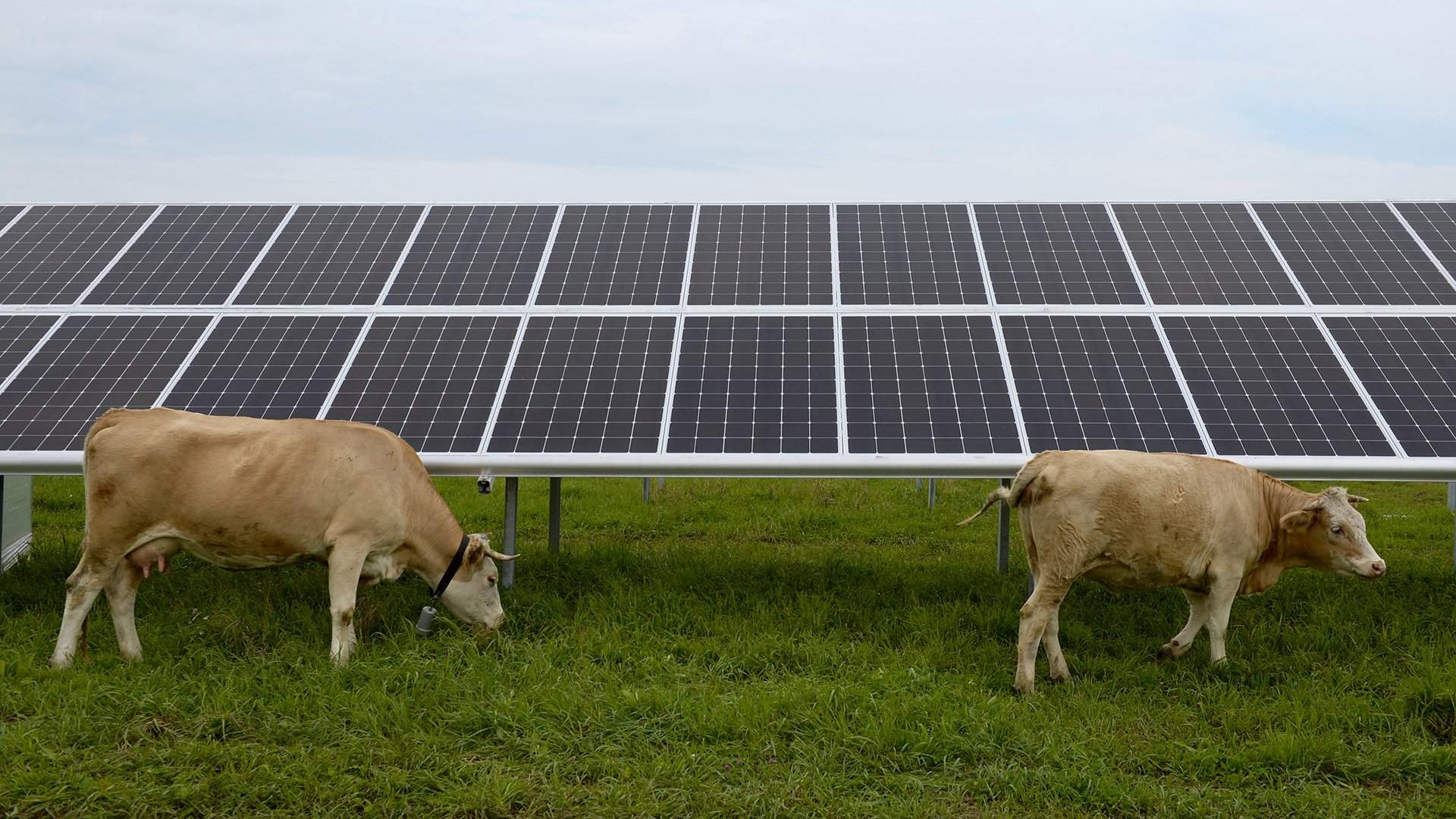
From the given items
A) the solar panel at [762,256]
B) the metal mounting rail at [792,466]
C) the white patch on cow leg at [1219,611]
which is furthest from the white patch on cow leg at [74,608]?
the white patch on cow leg at [1219,611]

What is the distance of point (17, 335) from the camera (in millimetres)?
11445

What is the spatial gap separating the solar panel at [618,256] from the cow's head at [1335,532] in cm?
616

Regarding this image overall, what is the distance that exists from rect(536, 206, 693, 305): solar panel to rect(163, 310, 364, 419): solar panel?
2189mm

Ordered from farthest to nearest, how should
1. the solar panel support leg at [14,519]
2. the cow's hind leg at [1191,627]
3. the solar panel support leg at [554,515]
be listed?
the solar panel support leg at [14,519] < the solar panel support leg at [554,515] < the cow's hind leg at [1191,627]

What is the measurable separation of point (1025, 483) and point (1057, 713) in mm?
1654

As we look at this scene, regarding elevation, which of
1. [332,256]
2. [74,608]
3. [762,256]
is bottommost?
[74,608]

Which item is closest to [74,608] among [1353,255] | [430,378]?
[430,378]

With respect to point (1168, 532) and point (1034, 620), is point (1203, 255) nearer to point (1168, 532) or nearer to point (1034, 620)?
point (1168, 532)

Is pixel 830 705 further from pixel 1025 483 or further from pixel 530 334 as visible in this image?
pixel 530 334

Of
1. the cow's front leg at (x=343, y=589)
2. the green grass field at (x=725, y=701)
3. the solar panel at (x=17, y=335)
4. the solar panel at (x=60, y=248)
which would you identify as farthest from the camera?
the solar panel at (x=60, y=248)

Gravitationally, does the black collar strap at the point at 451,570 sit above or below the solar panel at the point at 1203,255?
below

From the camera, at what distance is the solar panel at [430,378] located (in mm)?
9945

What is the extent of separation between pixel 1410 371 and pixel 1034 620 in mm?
5089

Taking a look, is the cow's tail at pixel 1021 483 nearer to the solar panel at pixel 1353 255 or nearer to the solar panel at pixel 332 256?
the solar panel at pixel 1353 255
